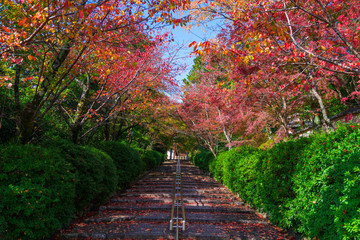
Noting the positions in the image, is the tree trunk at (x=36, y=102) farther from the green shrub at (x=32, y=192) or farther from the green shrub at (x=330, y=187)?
the green shrub at (x=330, y=187)

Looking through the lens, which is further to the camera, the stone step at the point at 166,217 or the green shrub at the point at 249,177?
the green shrub at the point at 249,177

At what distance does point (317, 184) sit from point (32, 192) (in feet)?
15.2

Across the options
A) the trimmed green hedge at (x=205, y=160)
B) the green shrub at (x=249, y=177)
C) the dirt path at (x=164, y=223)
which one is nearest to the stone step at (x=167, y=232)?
the dirt path at (x=164, y=223)

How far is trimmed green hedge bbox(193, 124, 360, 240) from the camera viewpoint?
3090 mm

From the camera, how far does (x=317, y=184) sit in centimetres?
375

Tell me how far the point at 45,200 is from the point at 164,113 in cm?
1351

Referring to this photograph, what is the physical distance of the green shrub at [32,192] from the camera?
346 centimetres

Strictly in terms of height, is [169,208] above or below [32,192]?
below

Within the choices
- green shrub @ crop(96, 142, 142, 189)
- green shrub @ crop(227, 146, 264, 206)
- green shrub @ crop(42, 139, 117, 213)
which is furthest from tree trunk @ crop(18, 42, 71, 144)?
green shrub @ crop(227, 146, 264, 206)

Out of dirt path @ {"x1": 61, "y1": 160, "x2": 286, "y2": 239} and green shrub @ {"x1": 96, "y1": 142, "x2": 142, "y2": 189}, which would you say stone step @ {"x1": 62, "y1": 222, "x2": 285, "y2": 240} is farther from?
green shrub @ {"x1": 96, "y1": 142, "x2": 142, "y2": 189}

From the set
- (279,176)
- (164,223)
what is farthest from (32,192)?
(279,176)

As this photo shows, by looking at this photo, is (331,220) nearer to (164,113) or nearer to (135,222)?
(135,222)

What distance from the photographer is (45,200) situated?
3844mm

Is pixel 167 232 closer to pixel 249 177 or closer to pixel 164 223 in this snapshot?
pixel 164 223
